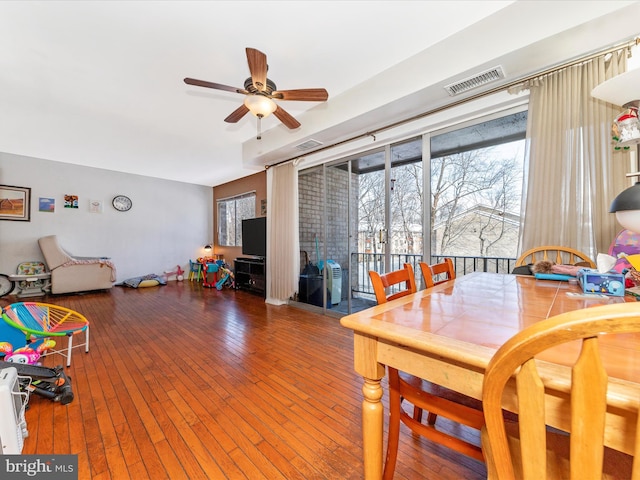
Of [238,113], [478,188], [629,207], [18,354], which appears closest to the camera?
[629,207]

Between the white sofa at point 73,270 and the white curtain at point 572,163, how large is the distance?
6.63 meters

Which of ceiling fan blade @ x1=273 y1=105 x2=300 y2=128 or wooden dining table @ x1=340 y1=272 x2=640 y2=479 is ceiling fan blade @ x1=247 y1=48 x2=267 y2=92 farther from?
wooden dining table @ x1=340 y1=272 x2=640 y2=479

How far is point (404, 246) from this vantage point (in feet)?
11.3

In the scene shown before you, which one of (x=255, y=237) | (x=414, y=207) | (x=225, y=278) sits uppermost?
(x=414, y=207)

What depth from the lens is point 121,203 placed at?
19.2ft

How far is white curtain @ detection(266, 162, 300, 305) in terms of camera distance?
13.6 ft

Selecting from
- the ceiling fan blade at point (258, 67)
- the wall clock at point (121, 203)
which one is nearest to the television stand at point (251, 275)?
the wall clock at point (121, 203)

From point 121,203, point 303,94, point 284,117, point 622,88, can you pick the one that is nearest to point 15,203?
point 121,203

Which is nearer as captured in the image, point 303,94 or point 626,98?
point 626,98

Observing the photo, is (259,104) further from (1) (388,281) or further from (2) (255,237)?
(2) (255,237)

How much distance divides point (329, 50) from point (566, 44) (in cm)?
163

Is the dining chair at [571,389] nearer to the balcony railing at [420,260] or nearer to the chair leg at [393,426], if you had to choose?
the chair leg at [393,426]

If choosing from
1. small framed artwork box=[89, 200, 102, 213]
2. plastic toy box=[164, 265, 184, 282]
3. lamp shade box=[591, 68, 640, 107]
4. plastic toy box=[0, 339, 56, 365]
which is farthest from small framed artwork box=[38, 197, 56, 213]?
lamp shade box=[591, 68, 640, 107]

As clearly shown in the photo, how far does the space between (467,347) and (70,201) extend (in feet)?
23.5
